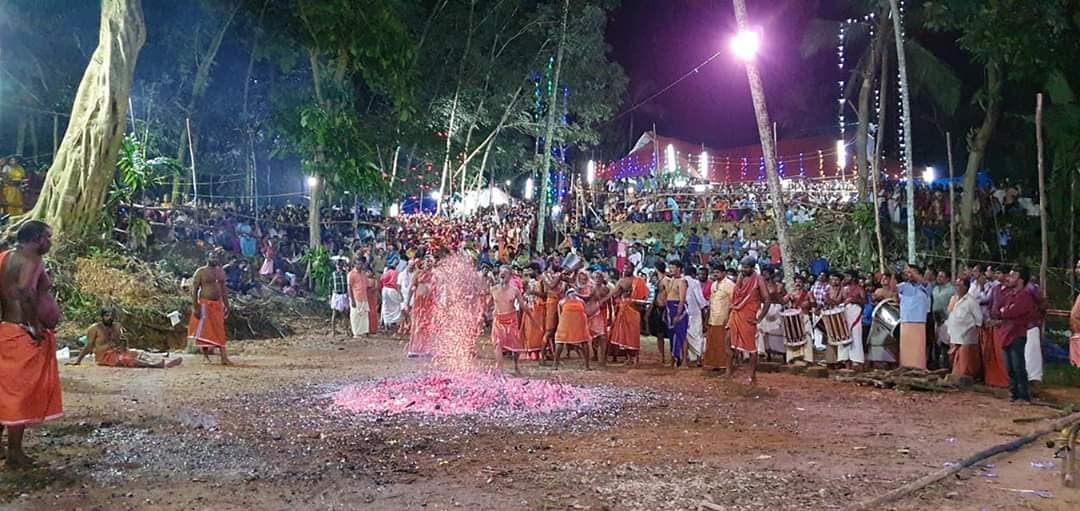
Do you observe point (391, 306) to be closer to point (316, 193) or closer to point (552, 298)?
point (316, 193)

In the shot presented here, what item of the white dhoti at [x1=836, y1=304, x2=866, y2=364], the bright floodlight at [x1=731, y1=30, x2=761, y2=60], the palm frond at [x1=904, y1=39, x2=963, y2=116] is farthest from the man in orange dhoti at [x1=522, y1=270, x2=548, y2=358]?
the palm frond at [x1=904, y1=39, x2=963, y2=116]

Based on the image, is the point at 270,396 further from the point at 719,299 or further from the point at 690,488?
the point at 719,299

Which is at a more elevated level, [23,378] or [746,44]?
[746,44]

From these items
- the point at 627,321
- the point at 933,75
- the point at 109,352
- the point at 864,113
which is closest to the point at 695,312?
the point at 627,321

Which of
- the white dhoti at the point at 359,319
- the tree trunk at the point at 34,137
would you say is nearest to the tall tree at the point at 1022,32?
the white dhoti at the point at 359,319

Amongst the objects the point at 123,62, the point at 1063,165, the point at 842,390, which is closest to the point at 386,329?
the point at 123,62

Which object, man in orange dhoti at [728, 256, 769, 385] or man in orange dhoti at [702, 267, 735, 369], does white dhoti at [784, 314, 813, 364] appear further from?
man in orange dhoti at [728, 256, 769, 385]

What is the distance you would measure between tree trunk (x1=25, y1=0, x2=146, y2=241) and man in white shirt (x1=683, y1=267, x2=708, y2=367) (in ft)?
36.6

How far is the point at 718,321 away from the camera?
13.0 m

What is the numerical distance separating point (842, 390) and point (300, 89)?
19.0 meters

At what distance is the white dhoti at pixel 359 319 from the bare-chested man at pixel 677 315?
6929 millimetres

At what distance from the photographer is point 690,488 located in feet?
19.6

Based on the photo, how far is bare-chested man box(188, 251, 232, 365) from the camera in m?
12.7

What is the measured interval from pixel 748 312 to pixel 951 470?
5.63 m
